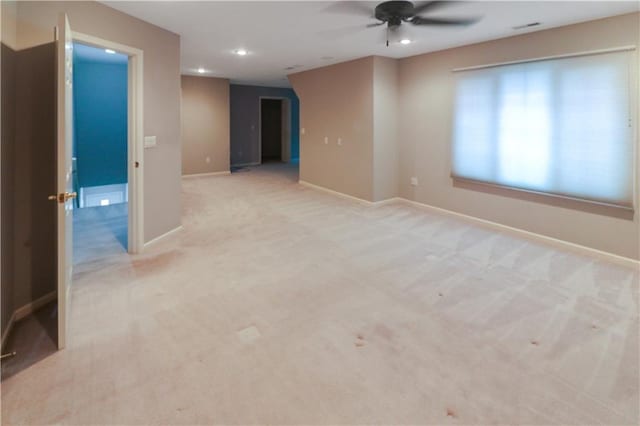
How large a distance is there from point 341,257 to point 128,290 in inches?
77.0

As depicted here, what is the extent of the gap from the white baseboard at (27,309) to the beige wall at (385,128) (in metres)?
4.52

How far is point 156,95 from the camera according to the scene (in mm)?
4129

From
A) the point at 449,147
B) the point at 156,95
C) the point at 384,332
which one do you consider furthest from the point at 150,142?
the point at 449,147

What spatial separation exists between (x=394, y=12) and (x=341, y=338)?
275 cm

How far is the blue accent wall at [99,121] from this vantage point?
22.8 feet

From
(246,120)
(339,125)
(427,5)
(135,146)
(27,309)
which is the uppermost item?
(246,120)

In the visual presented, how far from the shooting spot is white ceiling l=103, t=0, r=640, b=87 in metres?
3.44

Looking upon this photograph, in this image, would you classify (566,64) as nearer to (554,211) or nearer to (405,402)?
(554,211)

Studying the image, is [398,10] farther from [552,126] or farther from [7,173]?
[7,173]

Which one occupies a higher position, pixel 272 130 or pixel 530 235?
pixel 272 130

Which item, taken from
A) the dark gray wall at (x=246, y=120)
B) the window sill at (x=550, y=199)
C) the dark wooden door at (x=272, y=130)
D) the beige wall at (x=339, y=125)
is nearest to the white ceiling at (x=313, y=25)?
the beige wall at (x=339, y=125)

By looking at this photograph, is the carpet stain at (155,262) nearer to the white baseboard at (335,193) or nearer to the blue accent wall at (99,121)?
the white baseboard at (335,193)

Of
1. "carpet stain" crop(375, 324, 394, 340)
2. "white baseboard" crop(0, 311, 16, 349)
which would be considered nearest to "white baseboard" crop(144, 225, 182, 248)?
"white baseboard" crop(0, 311, 16, 349)

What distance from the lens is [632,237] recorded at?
3729 mm
